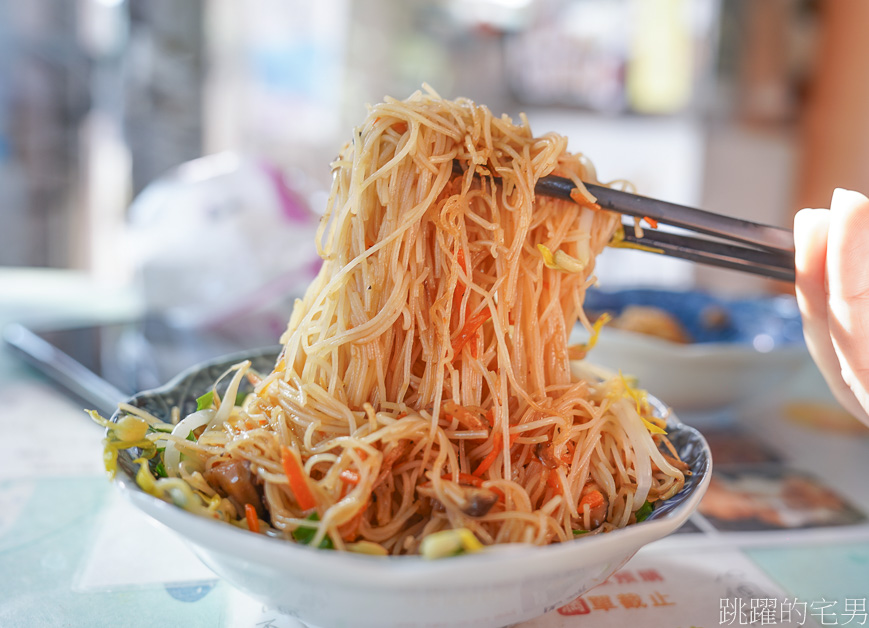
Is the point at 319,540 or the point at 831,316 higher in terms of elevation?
the point at 831,316

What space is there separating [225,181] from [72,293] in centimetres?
112

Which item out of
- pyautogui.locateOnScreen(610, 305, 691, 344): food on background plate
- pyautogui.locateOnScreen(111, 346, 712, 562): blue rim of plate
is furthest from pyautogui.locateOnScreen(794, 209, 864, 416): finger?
pyautogui.locateOnScreen(610, 305, 691, 344): food on background plate

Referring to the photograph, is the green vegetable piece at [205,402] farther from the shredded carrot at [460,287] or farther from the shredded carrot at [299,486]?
the shredded carrot at [460,287]

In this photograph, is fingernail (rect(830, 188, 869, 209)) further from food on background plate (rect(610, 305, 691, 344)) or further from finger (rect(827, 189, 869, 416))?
food on background plate (rect(610, 305, 691, 344))

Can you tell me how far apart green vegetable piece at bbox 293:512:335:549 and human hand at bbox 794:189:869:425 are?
75 cm

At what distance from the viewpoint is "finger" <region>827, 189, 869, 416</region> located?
33.1 inches

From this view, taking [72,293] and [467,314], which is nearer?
[467,314]

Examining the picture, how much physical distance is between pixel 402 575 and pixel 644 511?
403mm

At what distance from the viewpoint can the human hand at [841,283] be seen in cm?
84

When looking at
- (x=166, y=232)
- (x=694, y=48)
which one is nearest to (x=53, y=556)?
(x=166, y=232)

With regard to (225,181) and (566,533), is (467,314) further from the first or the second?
(225,181)

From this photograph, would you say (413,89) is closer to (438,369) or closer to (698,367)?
(698,367)

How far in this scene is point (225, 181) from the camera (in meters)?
1.85

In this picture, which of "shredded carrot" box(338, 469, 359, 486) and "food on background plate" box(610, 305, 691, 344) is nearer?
"shredded carrot" box(338, 469, 359, 486)
